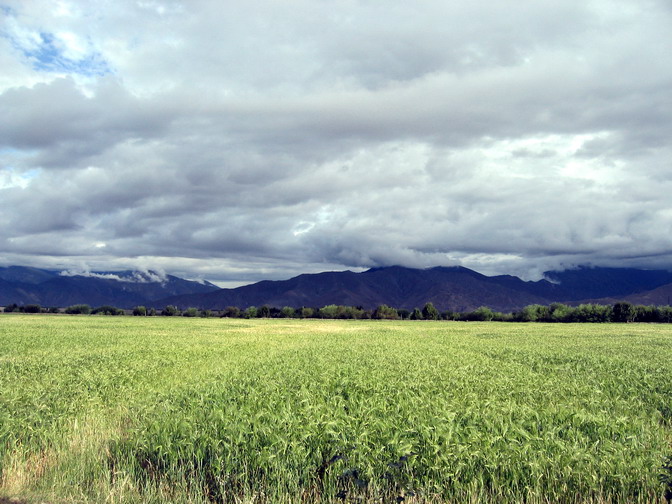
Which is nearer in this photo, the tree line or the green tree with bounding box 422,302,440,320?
the tree line

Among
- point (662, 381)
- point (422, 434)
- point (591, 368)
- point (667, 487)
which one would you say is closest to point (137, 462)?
point (422, 434)

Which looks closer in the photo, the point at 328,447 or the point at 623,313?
the point at 328,447

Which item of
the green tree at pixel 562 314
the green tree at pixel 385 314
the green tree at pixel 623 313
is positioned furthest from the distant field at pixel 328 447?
the green tree at pixel 385 314

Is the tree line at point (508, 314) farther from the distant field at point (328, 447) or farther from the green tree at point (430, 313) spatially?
the distant field at point (328, 447)

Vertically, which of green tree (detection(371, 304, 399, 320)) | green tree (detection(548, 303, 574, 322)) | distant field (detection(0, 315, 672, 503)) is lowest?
green tree (detection(371, 304, 399, 320))

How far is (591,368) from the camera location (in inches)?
1096

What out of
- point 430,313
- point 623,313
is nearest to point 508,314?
point 430,313

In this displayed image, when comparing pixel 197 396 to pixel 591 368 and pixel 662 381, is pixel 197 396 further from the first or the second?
pixel 591 368

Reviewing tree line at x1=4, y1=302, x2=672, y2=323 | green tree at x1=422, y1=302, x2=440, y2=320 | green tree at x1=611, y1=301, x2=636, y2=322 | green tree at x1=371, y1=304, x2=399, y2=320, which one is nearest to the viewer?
tree line at x1=4, y1=302, x2=672, y2=323

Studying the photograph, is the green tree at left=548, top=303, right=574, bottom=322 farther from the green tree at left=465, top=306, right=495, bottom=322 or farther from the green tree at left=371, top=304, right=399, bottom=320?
the green tree at left=371, top=304, right=399, bottom=320

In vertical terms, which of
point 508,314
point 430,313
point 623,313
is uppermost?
point 623,313

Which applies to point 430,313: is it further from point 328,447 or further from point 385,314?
point 328,447

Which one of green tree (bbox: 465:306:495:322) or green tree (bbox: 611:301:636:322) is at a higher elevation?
green tree (bbox: 611:301:636:322)

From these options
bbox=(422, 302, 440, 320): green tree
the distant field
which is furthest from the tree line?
the distant field
